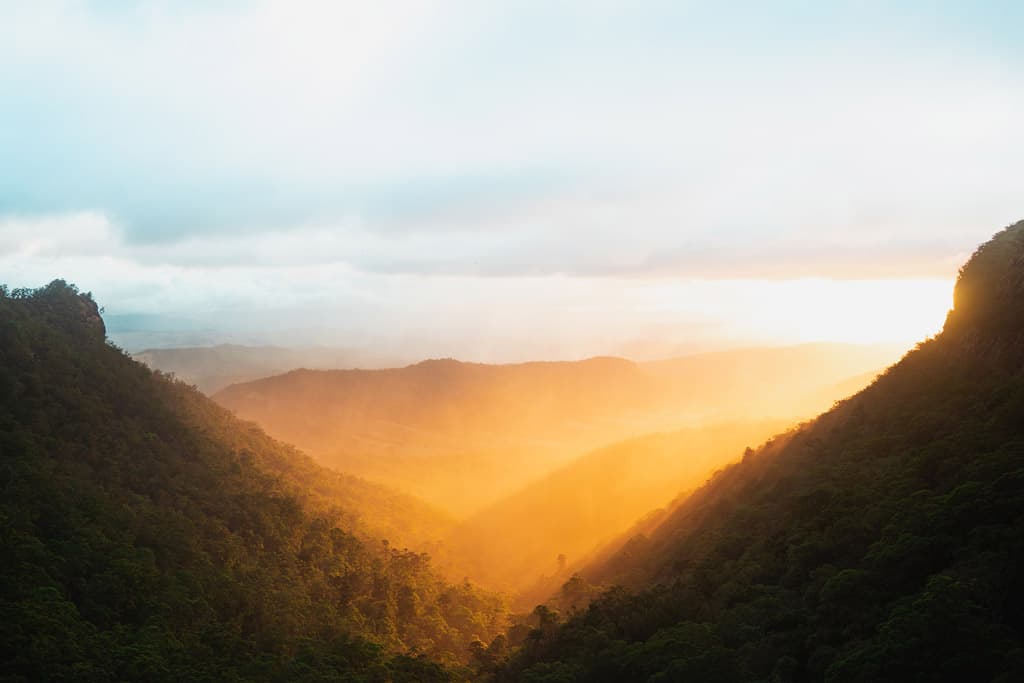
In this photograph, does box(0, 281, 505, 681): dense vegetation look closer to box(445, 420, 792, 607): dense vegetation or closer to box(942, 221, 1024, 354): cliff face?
box(445, 420, 792, 607): dense vegetation

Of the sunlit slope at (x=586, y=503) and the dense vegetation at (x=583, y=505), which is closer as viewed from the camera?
the dense vegetation at (x=583, y=505)

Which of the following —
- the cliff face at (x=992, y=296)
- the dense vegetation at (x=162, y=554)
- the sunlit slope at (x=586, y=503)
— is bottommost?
the sunlit slope at (x=586, y=503)

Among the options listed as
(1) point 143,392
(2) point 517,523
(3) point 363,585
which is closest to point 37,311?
(1) point 143,392

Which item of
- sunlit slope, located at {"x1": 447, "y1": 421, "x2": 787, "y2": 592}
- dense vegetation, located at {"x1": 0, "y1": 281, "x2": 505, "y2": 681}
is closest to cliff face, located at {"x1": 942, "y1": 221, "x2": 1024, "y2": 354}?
dense vegetation, located at {"x1": 0, "y1": 281, "x2": 505, "y2": 681}

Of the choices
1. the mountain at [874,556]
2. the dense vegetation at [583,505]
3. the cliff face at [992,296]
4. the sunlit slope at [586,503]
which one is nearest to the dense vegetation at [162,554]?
the mountain at [874,556]

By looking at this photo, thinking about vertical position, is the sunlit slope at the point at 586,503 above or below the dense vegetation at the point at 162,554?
below

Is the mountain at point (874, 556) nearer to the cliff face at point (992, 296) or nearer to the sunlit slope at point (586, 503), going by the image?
the cliff face at point (992, 296)

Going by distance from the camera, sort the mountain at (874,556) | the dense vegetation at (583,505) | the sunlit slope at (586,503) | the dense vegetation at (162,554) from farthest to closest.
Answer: the sunlit slope at (586,503) < the dense vegetation at (583,505) < the dense vegetation at (162,554) < the mountain at (874,556)

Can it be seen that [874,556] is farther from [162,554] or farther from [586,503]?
[586,503]
